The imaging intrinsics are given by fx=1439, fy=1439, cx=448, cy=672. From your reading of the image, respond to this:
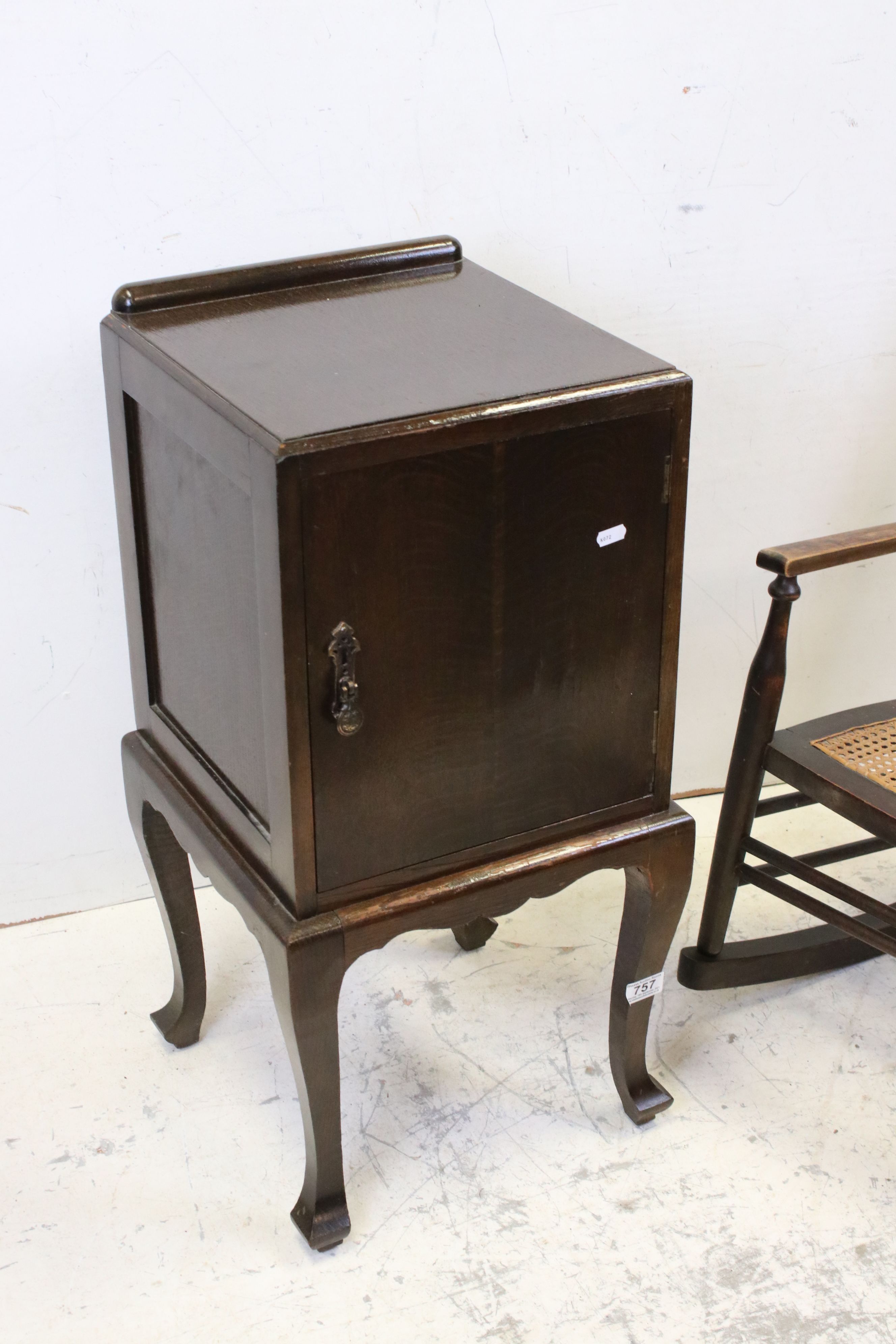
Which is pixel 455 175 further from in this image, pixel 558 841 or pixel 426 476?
pixel 558 841

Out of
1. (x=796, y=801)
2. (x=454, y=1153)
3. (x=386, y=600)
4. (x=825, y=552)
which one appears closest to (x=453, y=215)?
(x=825, y=552)

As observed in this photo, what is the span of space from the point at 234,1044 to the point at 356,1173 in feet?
0.89

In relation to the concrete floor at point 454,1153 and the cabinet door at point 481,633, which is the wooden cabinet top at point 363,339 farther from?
the concrete floor at point 454,1153

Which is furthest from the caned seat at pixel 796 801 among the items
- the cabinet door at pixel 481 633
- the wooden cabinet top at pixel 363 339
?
the wooden cabinet top at pixel 363 339

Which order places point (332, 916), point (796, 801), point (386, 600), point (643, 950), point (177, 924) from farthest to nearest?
point (796, 801) < point (177, 924) < point (643, 950) < point (332, 916) < point (386, 600)

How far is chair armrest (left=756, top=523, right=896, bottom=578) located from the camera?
1.71 m

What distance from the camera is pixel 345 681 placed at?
1262 millimetres

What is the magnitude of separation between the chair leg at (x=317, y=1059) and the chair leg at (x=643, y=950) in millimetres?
352

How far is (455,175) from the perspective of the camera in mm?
1782

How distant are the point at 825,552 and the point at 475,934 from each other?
72 centimetres

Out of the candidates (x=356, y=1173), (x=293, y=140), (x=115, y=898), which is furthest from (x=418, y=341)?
(x=115, y=898)

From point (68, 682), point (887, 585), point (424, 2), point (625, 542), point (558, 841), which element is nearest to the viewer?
point (625, 542)

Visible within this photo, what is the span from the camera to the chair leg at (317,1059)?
1.37 meters

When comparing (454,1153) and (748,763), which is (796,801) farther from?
(454,1153)
